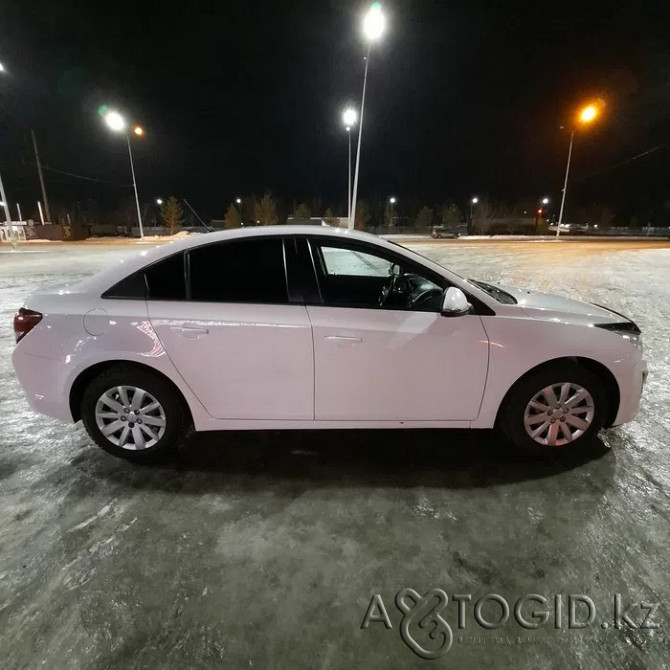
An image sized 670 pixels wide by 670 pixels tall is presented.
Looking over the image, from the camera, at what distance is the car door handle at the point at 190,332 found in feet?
9.25

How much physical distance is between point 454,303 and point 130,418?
7.77 ft

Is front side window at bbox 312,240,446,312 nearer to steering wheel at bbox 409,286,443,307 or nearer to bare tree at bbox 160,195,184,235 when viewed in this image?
steering wheel at bbox 409,286,443,307

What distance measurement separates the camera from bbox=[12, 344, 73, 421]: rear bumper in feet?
9.73

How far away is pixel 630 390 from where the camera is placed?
3092mm

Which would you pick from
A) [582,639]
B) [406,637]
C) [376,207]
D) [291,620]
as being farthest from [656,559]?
[376,207]

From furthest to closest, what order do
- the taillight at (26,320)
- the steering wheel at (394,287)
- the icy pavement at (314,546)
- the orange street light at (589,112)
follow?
the orange street light at (589,112), the steering wheel at (394,287), the taillight at (26,320), the icy pavement at (314,546)

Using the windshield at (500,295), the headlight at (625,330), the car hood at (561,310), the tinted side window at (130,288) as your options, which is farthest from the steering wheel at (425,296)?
the tinted side window at (130,288)

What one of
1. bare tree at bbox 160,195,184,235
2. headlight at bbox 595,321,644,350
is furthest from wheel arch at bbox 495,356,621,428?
bare tree at bbox 160,195,184,235

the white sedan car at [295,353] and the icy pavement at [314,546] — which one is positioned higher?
the white sedan car at [295,353]

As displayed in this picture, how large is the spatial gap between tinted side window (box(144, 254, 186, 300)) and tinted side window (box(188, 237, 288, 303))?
0.08 m

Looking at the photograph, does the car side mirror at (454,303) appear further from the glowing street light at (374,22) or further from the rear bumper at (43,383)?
the glowing street light at (374,22)

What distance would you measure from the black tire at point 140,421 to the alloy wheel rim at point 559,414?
247cm

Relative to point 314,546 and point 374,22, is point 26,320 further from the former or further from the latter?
point 374,22

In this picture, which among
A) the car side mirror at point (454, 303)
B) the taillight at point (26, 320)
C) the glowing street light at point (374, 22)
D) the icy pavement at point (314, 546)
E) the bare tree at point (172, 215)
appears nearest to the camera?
the icy pavement at point (314, 546)
